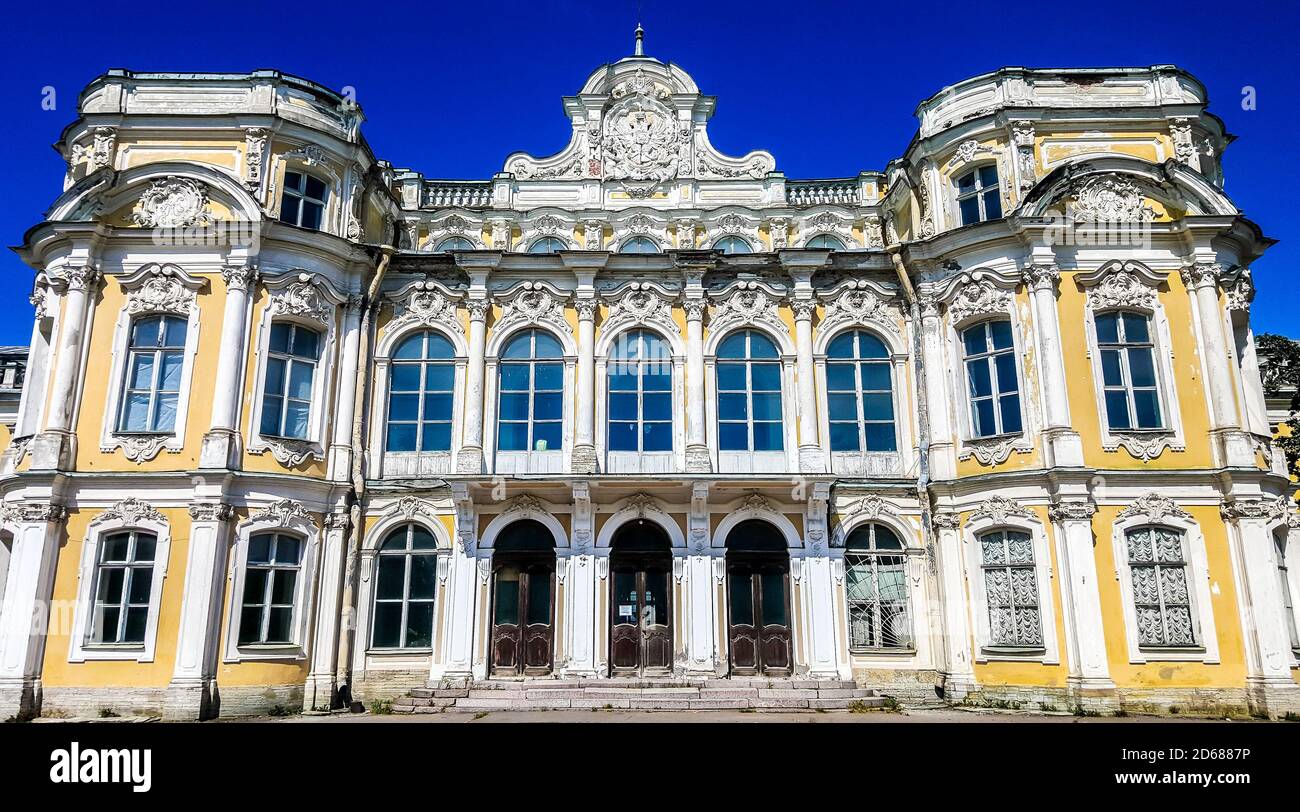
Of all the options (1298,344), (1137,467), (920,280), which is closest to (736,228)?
(920,280)

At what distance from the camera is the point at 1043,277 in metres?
16.1

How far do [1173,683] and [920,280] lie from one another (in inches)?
335

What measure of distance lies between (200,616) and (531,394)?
710cm

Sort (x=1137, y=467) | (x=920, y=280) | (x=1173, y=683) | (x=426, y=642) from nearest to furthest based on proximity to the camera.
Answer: (x=1173, y=683), (x=1137, y=467), (x=426, y=642), (x=920, y=280)

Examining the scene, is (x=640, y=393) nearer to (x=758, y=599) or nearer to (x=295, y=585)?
(x=758, y=599)

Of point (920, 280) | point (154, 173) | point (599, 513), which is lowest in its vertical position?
point (599, 513)

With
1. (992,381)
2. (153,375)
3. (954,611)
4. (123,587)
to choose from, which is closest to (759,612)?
(954,611)

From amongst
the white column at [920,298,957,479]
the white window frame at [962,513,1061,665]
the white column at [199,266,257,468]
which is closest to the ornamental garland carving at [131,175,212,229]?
the white column at [199,266,257,468]

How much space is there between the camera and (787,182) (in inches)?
777

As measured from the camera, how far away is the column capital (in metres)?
16.1

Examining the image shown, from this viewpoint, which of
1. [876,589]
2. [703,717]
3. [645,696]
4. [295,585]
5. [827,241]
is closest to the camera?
[703,717]

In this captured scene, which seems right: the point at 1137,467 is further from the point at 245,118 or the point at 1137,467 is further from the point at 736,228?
the point at 245,118

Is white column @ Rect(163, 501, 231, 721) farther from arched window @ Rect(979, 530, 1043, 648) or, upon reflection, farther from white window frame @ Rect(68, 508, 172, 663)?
arched window @ Rect(979, 530, 1043, 648)

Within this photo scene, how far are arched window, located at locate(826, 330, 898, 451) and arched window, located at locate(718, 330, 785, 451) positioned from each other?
1.14 m
